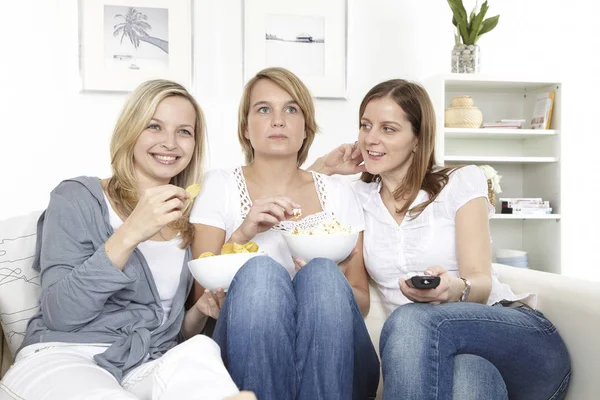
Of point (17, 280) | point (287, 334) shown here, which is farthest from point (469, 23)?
point (17, 280)

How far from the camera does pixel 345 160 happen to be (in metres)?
2.16

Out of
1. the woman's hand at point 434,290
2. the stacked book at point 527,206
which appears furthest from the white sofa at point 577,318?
the stacked book at point 527,206

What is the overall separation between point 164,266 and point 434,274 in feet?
2.26

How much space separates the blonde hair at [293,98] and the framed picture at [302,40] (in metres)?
1.71

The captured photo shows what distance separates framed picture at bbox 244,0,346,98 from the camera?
3.70 meters

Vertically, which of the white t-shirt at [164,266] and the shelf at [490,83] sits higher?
the shelf at [490,83]

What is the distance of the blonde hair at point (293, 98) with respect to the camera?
194 cm

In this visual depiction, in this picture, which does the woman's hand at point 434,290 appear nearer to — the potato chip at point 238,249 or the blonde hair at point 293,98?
the potato chip at point 238,249

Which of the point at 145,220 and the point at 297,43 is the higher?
the point at 297,43

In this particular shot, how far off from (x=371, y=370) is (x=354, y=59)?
2.55 metres

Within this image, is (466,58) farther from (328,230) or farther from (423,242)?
(328,230)

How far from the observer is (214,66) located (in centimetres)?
369

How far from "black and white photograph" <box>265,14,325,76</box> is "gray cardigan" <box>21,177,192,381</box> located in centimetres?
225

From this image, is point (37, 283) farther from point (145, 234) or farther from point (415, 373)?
point (415, 373)
